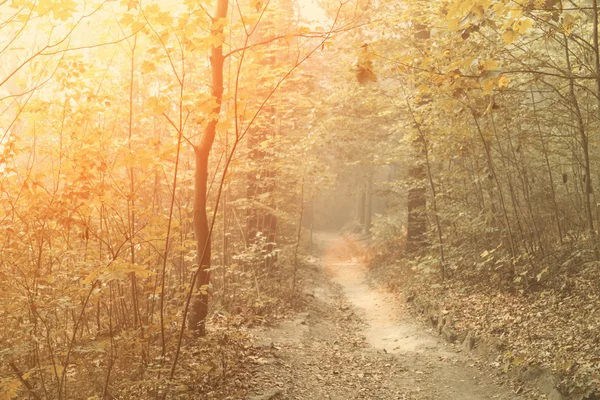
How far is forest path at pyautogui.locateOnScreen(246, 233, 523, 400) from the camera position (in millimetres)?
6695

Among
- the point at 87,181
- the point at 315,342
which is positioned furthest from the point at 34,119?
the point at 315,342

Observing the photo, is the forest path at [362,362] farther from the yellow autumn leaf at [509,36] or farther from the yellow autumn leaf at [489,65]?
the yellow autumn leaf at [509,36]

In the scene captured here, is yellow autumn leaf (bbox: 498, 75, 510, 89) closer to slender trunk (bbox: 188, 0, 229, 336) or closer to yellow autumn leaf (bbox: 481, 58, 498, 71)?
yellow autumn leaf (bbox: 481, 58, 498, 71)

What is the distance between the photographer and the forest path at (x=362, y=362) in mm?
6695

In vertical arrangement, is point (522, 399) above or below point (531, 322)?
below

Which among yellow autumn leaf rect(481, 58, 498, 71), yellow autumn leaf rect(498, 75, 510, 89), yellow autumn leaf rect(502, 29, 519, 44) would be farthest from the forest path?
yellow autumn leaf rect(502, 29, 519, 44)

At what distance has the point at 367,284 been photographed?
16.2 meters

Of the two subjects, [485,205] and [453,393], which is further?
[485,205]

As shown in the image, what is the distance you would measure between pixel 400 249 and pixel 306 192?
4.45m

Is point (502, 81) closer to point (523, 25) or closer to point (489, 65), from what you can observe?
point (489, 65)

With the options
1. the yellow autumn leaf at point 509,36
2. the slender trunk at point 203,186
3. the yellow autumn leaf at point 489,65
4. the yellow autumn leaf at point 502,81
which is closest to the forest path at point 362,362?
the slender trunk at point 203,186

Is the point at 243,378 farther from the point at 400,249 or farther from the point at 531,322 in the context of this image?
the point at 400,249

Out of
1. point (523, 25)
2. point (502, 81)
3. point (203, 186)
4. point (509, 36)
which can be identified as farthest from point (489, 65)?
point (203, 186)

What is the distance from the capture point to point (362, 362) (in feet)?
27.3
